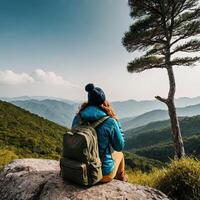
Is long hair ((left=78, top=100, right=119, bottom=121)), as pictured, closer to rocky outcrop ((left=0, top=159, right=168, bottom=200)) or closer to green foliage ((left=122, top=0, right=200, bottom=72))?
rocky outcrop ((left=0, top=159, right=168, bottom=200))

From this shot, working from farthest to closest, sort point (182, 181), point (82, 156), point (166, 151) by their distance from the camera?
point (166, 151) < point (182, 181) < point (82, 156)

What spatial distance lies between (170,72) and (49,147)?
75.1 ft

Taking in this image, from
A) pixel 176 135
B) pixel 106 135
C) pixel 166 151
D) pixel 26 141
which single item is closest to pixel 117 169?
pixel 106 135

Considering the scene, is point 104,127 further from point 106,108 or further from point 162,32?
point 162,32

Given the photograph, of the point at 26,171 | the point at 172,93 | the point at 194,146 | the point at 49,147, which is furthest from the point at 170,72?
the point at 194,146

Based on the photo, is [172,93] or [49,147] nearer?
[172,93]

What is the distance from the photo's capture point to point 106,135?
472 centimetres

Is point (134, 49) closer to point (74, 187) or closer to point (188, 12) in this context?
point (188, 12)

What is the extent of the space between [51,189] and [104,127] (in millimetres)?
1360

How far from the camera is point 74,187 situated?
4734mm

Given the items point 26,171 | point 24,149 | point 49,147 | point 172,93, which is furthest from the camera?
point 49,147

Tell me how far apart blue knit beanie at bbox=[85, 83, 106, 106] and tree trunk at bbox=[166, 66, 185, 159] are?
25.4 feet

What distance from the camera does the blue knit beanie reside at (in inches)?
197

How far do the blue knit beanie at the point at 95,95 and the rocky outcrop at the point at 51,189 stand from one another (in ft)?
4.61
